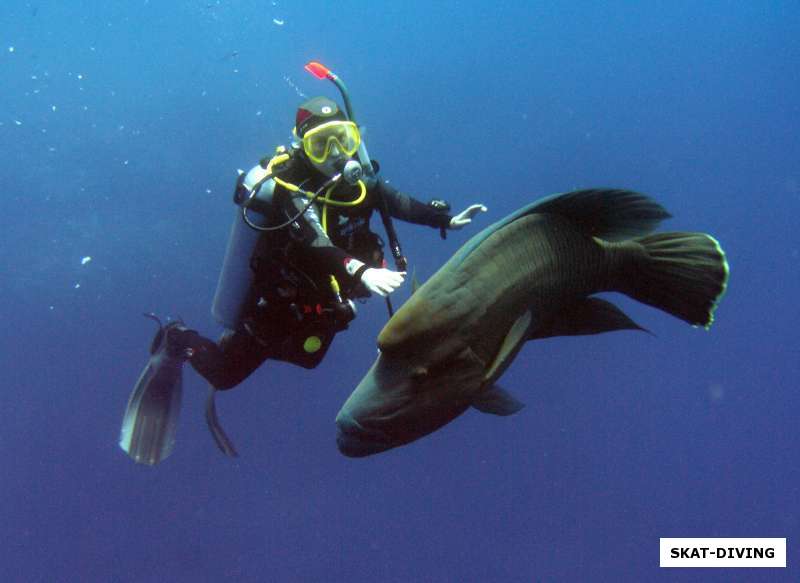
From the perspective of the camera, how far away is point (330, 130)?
4586mm

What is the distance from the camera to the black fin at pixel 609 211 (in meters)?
2.75

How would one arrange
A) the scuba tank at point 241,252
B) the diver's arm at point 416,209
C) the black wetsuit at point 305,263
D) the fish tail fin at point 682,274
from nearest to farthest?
1. the fish tail fin at point 682,274
2. the black wetsuit at point 305,263
3. the scuba tank at point 241,252
4. the diver's arm at point 416,209

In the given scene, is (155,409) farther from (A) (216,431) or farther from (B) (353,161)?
(B) (353,161)

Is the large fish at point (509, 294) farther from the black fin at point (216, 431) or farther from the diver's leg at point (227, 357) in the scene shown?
the black fin at point (216, 431)

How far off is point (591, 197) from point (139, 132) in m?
19.4

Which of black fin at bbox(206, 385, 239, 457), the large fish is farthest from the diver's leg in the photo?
the large fish

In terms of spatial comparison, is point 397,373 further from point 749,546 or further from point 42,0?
point 42,0

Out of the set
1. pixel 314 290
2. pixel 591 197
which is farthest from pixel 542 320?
pixel 314 290

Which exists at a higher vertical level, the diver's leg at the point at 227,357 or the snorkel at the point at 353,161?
the snorkel at the point at 353,161

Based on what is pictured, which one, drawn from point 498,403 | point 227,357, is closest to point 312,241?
point 498,403

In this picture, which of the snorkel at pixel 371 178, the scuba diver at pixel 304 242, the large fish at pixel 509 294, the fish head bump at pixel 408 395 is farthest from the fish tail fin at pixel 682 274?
the snorkel at pixel 371 178

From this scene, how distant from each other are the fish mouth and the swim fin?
3940 millimetres

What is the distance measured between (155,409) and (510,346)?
16.6ft

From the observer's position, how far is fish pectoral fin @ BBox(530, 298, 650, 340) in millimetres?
3238
